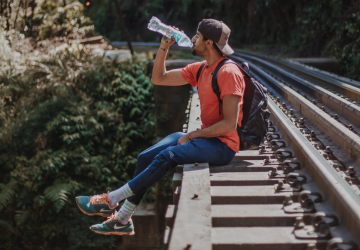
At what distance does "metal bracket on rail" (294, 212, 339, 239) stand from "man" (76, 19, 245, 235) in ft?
4.11

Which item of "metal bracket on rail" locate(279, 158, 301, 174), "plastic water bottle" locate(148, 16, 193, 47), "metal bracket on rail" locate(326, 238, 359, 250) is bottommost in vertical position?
"metal bracket on rail" locate(279, 158, 301, 174)

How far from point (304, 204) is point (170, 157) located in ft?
4.00

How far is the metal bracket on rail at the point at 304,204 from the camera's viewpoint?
342 centimetres

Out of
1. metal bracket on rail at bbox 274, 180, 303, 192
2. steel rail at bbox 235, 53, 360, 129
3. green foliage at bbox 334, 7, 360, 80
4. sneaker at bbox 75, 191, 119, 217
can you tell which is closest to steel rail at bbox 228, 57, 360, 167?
steel rail at bbox 235, 53, 360, 129

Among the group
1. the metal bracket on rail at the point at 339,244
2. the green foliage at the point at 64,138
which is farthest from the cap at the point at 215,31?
the green foliage at the point at 64,138

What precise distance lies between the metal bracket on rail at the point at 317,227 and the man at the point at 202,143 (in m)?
1.25

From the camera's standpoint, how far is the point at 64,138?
37.6 feet

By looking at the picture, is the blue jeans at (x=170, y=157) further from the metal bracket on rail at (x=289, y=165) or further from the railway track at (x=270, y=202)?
the metal bracket on rail at (x=289, y=165)

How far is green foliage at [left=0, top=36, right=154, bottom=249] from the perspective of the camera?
10.6 metres

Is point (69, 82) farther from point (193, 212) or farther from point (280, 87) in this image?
point (193, 212)

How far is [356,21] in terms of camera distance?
50.2 ft

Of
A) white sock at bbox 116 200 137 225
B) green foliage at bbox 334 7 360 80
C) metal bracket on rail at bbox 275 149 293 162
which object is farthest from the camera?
green foliage at bbox 334 7 360 80

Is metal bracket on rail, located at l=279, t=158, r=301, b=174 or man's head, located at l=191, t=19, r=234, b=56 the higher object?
man's head, located at l=191, t=19, r=234, b=56

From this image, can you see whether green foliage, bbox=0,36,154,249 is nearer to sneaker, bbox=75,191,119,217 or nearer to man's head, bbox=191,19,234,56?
sneaker, bbox=75,191,119,217
